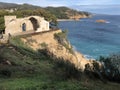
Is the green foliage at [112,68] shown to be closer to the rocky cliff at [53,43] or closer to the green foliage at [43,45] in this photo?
the rocky cliff at [53,43]

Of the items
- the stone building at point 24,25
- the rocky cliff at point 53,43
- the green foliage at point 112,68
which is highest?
the green foliage at point 112,68

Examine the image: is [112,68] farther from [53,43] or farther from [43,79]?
[53,43]

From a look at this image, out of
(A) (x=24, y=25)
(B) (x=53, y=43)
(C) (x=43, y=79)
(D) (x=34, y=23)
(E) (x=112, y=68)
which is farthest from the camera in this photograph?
(A) (x=24, y=25)

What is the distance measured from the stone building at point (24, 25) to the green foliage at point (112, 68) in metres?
21.7

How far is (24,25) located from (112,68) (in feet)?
90.7

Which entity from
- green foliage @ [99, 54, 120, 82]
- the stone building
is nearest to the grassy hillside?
green foliage @ [99, 54, 120, 82]

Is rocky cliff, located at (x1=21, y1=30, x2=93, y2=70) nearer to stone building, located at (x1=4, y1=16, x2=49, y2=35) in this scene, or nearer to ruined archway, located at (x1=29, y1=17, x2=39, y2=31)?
stone building, located at (x1=4, y1=16, x2=49, y2=35)

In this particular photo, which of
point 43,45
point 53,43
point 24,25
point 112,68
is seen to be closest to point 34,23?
point 24,25

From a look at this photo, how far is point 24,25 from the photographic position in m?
45.1

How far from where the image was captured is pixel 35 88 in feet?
40.0

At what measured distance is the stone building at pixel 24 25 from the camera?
4134cm

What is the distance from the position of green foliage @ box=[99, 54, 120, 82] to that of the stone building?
2165 centimetres

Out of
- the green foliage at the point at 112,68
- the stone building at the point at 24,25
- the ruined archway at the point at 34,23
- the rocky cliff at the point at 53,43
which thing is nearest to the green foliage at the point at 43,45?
the rocky cliff at the point at 53,43

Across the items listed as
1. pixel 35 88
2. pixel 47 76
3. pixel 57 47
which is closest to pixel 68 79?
pixel 47 76
